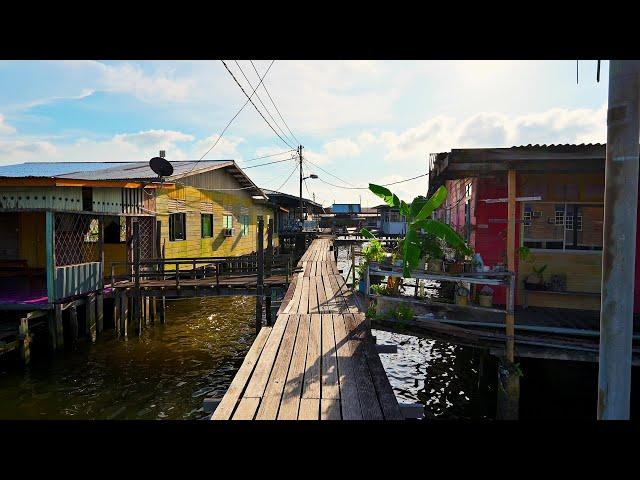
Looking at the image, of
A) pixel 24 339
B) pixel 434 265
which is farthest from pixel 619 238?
pixel 24 339

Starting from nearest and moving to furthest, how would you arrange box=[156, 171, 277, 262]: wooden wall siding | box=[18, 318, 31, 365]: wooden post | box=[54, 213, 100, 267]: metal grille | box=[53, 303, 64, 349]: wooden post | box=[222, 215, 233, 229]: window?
1. box=[18, 318, 31, 365]: wooden post
2. box=[53, 303, 64, 349]: wooden post
3. box=[54, 213, 100, 267]: metal grille
4. box=[156, 171, 277, 262]: wooden wall siding
5. box=[222, 215, 233, 229]: window

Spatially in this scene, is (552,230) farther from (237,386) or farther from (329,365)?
(237,386)

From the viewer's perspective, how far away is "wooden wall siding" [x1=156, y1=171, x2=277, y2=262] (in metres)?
18.6

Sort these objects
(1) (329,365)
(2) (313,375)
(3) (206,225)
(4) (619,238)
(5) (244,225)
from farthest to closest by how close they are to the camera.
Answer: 1. (5) (244,225)
2. (3) (206,225)
3. (1) (329,365)
4. (2) (313,375)
5. (4) (619,238)

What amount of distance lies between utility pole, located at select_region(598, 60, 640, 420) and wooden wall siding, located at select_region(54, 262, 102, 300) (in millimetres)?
13806

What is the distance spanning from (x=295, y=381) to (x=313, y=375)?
0.31 meters

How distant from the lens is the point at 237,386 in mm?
4996

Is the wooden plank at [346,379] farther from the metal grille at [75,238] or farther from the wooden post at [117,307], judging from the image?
the metal grille at [75,238]

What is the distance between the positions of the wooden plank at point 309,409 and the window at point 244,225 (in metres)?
23.3

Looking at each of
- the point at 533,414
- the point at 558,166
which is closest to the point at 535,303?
the point at 533,414

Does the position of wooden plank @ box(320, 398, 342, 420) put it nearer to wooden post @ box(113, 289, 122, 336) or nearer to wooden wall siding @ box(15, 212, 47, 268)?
wooden post @ box(113, 289, 122, 336)

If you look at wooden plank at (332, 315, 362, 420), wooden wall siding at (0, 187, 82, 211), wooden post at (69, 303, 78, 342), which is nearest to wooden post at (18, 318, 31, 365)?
wooden post at (69, 303, 78, 342)
